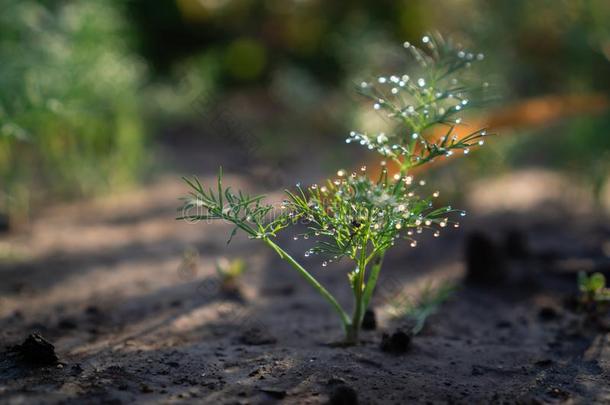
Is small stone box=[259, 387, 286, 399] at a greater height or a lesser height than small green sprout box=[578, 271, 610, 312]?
lesser

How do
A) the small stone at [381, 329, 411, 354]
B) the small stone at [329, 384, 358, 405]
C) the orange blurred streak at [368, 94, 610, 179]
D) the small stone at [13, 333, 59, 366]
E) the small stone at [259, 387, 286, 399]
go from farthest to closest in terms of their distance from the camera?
1. the orange blurred streak at [368, 94, 610, 179]
2. the small stone at [381, 329, 411, 354]
3. the small stone at [13, 333, 59, 366]
4. the small stone at [259, 387, 286, 399]
5. the small stone at [329, 384, 358, 405]

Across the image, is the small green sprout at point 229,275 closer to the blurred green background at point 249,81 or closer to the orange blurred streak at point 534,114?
the blurred green background at point 249,81

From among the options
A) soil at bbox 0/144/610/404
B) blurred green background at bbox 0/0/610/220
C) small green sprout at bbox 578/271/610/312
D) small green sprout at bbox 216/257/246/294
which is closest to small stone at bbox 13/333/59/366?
soil at bbox 0/144/610/404

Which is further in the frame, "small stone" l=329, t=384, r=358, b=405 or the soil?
the soil

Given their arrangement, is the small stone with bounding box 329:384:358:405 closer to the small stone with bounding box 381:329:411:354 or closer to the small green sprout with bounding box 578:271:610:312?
the small stone with bounding box 381:329:411:354

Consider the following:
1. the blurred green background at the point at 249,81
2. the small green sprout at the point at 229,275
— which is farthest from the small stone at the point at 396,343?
the blurred green background at the point at 249,81

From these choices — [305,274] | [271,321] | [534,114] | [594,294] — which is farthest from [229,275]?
[534,114]

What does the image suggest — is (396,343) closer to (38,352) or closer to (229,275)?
(229,275)
